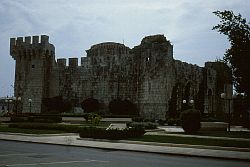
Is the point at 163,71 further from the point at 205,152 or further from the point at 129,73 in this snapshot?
the point at 205,152

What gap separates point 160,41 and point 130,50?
4994 millimetres

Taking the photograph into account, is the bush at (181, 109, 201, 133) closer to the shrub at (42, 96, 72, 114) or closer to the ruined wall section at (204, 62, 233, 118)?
the shrub at (42, 96, 72, 114)

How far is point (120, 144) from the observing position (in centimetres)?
1839

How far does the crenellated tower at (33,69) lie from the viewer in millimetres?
56906

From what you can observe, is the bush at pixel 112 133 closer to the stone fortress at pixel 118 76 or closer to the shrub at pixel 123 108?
the stone fortress at pixel 118 76

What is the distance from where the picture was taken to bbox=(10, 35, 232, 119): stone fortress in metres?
49.3

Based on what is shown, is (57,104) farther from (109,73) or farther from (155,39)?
(155,39)

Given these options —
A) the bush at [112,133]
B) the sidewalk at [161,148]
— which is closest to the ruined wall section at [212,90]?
the bush at [112,133]

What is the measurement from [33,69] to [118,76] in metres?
13.2

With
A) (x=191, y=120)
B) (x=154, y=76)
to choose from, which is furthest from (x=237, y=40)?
(x=154, y=76)

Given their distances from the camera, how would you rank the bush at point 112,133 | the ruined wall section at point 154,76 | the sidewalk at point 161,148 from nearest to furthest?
1. the sidewalk at point 161,148
2. the bush at point 112,133
3. the ruined wall section at point 154,76

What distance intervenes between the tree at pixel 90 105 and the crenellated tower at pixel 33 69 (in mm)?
7326

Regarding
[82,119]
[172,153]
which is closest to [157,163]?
[172,153]

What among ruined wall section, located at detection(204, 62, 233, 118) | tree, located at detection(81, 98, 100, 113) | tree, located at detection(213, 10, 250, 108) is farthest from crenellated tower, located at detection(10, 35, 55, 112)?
tree, located at detection(213, 10, 250, 108)
